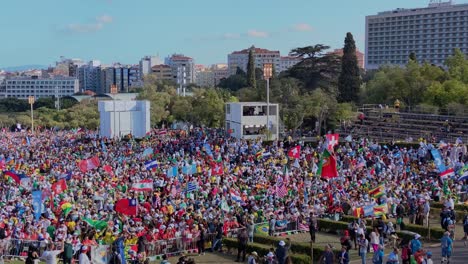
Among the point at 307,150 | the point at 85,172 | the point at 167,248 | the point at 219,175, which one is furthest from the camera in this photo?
the point at 307,150

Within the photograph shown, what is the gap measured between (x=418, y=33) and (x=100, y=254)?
139232 millimetres

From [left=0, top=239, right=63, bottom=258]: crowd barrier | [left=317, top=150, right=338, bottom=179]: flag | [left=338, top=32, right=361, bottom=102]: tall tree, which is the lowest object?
[left=0, top=239, right=63, bottom=258]: crowd barrier

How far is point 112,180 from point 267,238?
39.9 feet

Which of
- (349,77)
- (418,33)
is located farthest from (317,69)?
(418,33)

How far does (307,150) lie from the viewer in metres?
38.2

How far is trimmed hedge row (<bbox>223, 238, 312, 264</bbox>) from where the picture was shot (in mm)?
18312

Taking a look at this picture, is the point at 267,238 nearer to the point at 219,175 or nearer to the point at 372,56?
the point at 219,175

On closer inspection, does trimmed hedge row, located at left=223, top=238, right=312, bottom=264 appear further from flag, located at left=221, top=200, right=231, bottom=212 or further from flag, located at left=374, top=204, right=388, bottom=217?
flag, located at left=374, top=204, right=388, bottom=217

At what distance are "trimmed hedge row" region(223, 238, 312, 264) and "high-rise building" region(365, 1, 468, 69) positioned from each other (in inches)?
4877

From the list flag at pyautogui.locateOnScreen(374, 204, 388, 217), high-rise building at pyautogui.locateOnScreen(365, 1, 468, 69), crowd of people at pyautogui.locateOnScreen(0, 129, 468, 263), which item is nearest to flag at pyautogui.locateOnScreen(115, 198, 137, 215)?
crowd of people at pyautogui.locateOnScreen(0, 129, 468, 263)

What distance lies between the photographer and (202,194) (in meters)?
26.5

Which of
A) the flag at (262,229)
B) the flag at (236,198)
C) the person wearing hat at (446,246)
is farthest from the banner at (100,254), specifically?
the person wearing hat at (446,246)

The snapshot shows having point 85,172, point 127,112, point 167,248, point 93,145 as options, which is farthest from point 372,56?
point 167,248

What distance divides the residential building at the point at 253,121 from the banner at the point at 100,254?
37.2m
